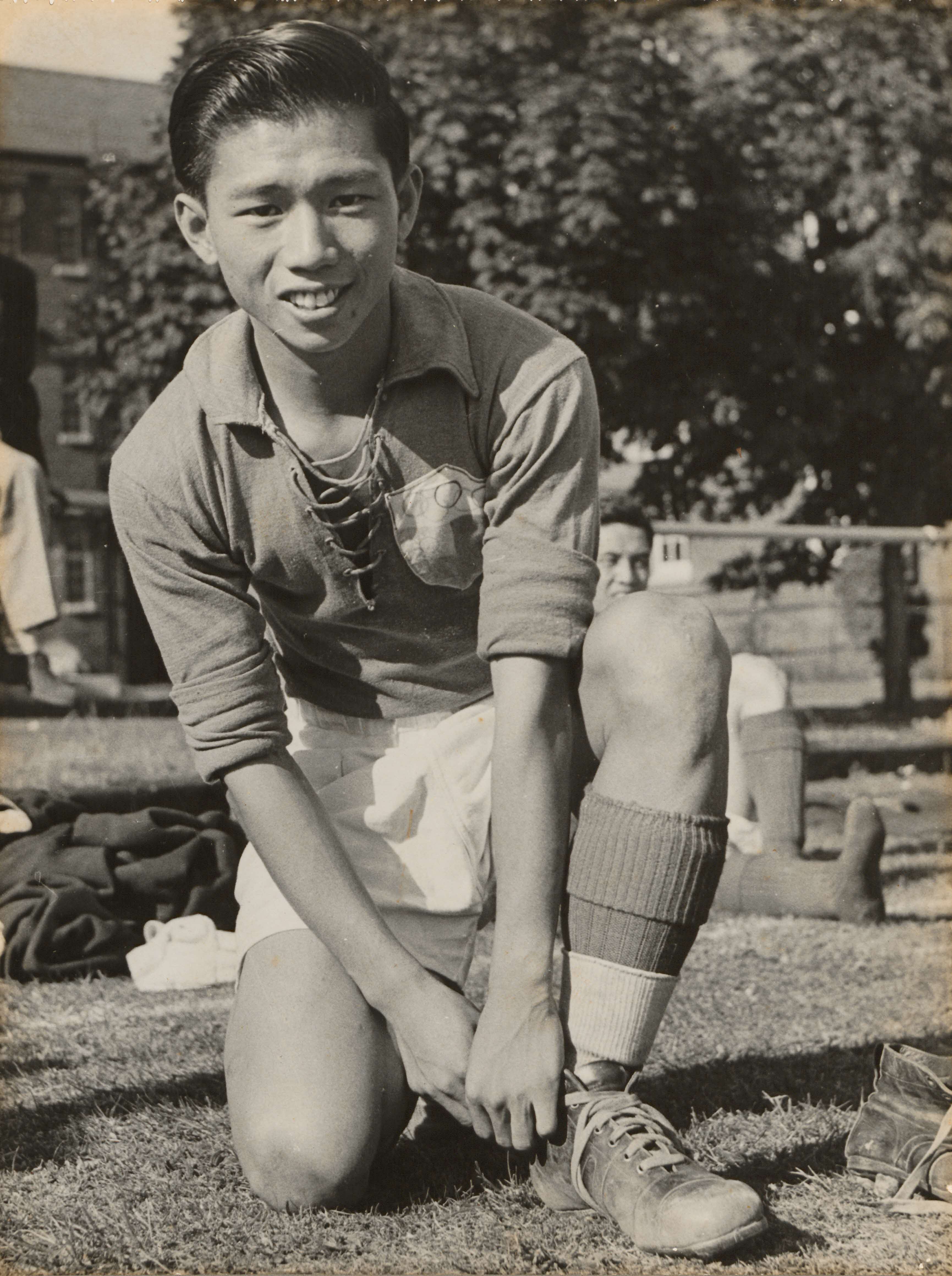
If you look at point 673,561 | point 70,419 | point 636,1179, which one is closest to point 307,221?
point 636,1179

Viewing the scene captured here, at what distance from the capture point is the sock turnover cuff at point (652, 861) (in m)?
2.04

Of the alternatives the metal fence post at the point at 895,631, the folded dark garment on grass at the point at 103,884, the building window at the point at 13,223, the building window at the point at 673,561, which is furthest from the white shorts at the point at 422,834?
the building window at the point at 13,223

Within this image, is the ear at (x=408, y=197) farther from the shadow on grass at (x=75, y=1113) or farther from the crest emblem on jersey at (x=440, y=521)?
the shadow on grass at (x=75, y=1113)

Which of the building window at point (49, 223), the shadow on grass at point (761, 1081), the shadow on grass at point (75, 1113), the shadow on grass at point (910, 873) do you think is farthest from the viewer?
the building window at point (49, 223)

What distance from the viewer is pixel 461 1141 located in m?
2.44

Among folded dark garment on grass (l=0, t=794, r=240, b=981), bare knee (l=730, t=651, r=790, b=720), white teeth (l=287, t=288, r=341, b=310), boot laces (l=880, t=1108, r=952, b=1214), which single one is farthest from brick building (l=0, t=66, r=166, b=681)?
boot laces (l=880, t=1108, r=952, b=1214)

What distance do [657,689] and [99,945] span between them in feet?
7.30

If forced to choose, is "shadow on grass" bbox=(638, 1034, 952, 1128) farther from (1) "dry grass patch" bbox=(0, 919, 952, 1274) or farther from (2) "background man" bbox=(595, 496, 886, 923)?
(2) "background man" bbox=(595, 496, 886, 923)

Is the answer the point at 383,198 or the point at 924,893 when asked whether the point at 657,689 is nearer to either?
the point at 383,198

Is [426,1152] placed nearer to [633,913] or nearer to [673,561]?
[633,913]

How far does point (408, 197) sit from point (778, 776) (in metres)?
3.25

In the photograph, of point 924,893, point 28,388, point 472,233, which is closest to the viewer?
point 924,893

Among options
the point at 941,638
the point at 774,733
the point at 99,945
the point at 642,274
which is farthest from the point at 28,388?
the point at 941,638

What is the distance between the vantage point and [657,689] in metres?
2.07
